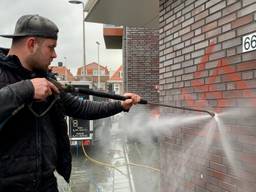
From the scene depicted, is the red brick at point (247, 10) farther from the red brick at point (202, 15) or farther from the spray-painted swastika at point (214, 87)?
the red brick at point (202, 15)

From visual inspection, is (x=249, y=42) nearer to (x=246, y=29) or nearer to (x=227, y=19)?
(x=246, y=29)

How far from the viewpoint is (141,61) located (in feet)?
57.5

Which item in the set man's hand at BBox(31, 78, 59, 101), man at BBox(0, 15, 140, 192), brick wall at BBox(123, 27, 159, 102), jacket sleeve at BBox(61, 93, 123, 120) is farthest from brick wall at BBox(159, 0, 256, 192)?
brick wall at BBox(123, 27, 159, 102)

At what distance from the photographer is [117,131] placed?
69.1 ft

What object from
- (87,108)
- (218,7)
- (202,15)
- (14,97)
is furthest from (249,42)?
(14,97)

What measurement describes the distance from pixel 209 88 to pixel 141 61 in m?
13.0

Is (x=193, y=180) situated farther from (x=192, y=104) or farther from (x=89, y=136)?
(x=89, y=136)

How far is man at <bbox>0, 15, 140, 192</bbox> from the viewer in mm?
2702

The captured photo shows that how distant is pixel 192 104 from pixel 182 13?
1162 mm

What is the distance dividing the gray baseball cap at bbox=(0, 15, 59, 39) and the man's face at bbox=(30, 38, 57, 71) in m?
0.04

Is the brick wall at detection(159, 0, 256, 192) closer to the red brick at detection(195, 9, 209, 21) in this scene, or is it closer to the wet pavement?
the red brick at detection(195, 9, 209, 21)

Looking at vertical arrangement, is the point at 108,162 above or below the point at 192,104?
below

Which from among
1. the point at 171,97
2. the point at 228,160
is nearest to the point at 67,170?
the point at 228,160

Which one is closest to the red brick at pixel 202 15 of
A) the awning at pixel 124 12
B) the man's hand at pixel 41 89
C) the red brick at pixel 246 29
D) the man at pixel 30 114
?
the red brick at pixel 246 29
